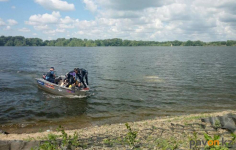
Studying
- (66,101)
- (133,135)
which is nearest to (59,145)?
(133,135)

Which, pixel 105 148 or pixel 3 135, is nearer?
pixel 105 148

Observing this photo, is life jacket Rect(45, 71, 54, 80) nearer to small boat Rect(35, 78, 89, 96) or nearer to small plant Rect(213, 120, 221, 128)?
small boat Rect(35, 78, 89, 96)

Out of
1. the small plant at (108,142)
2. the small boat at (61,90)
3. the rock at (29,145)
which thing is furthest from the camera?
the small boat at (61,90)

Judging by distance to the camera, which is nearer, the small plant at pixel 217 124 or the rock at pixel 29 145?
the rock at pixel 29 145

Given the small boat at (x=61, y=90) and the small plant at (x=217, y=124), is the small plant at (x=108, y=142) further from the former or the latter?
the small boat at (x=61, y=90)

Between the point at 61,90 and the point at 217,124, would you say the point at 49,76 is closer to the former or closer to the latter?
the point at 61,90

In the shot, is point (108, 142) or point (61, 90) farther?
point (61, 90)

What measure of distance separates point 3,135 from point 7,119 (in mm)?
3022

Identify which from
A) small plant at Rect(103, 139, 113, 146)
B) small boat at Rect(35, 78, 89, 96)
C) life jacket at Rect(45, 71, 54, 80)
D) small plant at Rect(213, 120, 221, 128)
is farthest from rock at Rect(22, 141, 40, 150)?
life jacket at Rect(45, 71, 54, 80)

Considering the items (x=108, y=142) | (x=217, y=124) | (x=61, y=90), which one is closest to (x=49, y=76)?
(x=61, y=90)

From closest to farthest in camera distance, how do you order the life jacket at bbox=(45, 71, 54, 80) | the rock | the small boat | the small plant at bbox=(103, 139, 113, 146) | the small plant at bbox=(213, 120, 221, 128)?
the rock
the small plant at bbox=(103, 139, 113, 146)
the small plant at bbox=(213, 120, 221, 128)
the small boat
the life jacket at bbox=(45, 71, 54, 80)

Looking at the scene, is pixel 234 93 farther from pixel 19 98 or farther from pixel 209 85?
pixel 19 98

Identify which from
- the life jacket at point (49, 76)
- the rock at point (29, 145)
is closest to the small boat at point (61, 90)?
the life jacket at point (49, 76)

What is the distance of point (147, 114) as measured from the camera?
516 inches
